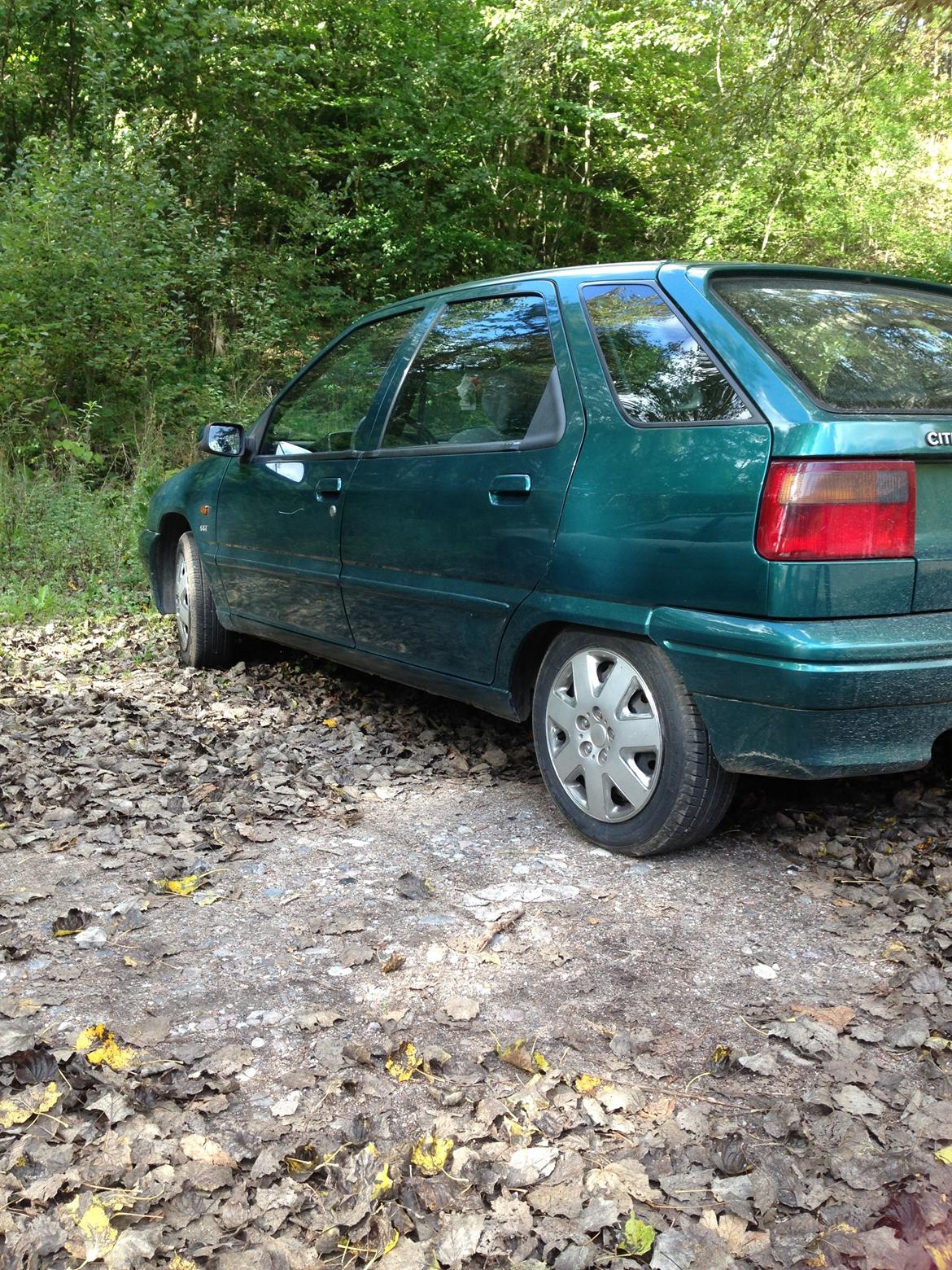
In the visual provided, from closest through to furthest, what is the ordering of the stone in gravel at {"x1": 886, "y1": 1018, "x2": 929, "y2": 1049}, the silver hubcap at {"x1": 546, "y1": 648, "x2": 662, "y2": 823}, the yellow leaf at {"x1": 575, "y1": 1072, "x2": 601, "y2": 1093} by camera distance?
the yellow leaf at {"x1": 575, "y1": 1072, "x2": 601, "y2": 1093}, the stone in gravel at {"x1": 886, "y1": 1018, "x2": 929, "y2": 1049}, the silver hubcap at {"x1": 546, "y1": 648, "x2": 662, "y2": 823}

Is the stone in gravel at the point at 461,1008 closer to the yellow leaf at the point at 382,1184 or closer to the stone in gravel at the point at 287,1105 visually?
the stone in gravel at the point at 287,1105

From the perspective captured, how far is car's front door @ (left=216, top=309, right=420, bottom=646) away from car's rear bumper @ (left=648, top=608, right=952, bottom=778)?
6.54 feet

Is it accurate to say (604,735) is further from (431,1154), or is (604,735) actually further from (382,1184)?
(382,1184)

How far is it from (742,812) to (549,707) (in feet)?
2.61

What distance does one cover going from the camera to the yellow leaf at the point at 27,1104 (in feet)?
6.97

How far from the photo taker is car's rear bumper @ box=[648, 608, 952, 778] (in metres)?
2.77

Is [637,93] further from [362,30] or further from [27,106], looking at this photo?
[27,106]

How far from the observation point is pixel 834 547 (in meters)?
2.78

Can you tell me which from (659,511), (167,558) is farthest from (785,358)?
(167,558)

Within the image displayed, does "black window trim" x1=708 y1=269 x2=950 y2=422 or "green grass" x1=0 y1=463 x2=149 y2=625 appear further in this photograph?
"green grass" x1=0 y1=463 x2=149 y2=625

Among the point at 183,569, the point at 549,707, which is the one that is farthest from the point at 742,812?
the point at 183,569

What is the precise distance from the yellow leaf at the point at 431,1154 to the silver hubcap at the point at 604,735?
4.53 ft

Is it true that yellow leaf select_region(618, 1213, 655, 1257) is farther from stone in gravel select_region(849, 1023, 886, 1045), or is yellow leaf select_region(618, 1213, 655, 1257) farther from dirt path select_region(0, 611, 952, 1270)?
stone in gravel select_region(849, 1023, 886, 1045)

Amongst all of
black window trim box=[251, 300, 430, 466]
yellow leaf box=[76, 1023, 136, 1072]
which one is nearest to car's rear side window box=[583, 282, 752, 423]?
black window trim box=[251, 300, 430, 466]
